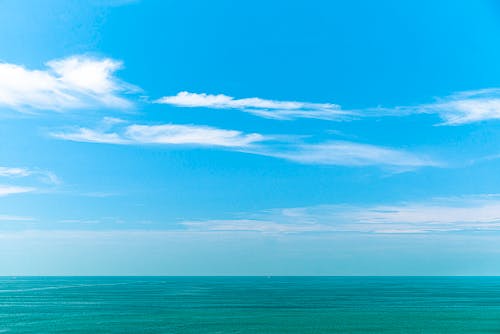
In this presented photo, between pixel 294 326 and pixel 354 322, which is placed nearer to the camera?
pixel 294 326

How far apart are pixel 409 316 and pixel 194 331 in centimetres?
3278

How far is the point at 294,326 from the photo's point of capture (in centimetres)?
6738

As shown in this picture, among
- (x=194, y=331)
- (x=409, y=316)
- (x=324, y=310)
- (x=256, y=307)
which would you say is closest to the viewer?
(x=194, y=331)

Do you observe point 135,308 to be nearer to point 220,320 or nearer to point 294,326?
point 220,320

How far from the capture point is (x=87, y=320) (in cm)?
7288

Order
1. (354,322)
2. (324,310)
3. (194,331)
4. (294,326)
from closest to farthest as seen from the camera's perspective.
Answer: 1. (194,331)
2. (294,326)
3. (354,322)
4. (324,310)

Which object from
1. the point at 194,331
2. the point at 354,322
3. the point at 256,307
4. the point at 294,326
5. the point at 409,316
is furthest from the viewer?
the point at 256,307

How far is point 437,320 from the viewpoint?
241 ft

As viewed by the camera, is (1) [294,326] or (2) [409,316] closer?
(1) [294,326]

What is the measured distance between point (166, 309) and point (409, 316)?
36532 mm

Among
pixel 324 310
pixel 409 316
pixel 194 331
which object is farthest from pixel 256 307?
pixel 194 331

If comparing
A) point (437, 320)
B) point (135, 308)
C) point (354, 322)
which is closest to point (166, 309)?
point (135, 308)

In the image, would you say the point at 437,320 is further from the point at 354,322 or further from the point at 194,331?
the point at 194,331

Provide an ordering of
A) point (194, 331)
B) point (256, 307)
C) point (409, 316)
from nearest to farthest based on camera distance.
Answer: point (194, 331) → point (409, 316) → point (256, 307)
